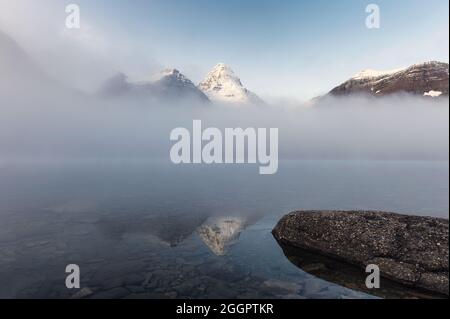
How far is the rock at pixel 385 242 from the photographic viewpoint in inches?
728

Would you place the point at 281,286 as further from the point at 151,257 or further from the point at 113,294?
the point at 151,257

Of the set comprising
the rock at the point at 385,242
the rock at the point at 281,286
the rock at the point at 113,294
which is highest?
the rock at the point at 385,242

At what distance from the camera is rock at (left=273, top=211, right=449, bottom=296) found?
60.7 feet

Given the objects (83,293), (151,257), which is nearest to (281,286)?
(151,257)

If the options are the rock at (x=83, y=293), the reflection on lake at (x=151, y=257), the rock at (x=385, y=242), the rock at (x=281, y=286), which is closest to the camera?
the rock at (x=83, y=293)

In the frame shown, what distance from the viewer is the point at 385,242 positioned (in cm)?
2094

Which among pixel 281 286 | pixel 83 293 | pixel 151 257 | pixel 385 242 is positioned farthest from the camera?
pixel 151 257

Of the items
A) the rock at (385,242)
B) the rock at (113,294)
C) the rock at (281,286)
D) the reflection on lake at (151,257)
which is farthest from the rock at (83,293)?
the rock at (385,242)

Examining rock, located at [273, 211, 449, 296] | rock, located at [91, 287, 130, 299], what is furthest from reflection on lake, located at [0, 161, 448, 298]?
rock, located at [273, 211, 449, 296]

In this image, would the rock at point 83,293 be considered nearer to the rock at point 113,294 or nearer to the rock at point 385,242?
the rock at point 113,294

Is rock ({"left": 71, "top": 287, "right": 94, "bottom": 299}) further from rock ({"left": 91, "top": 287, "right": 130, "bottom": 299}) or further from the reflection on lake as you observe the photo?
rock ({"left": 91, "top": 287, "right": 130, "bottom": 299})

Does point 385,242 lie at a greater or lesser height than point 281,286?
greater

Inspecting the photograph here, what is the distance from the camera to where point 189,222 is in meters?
39.8
